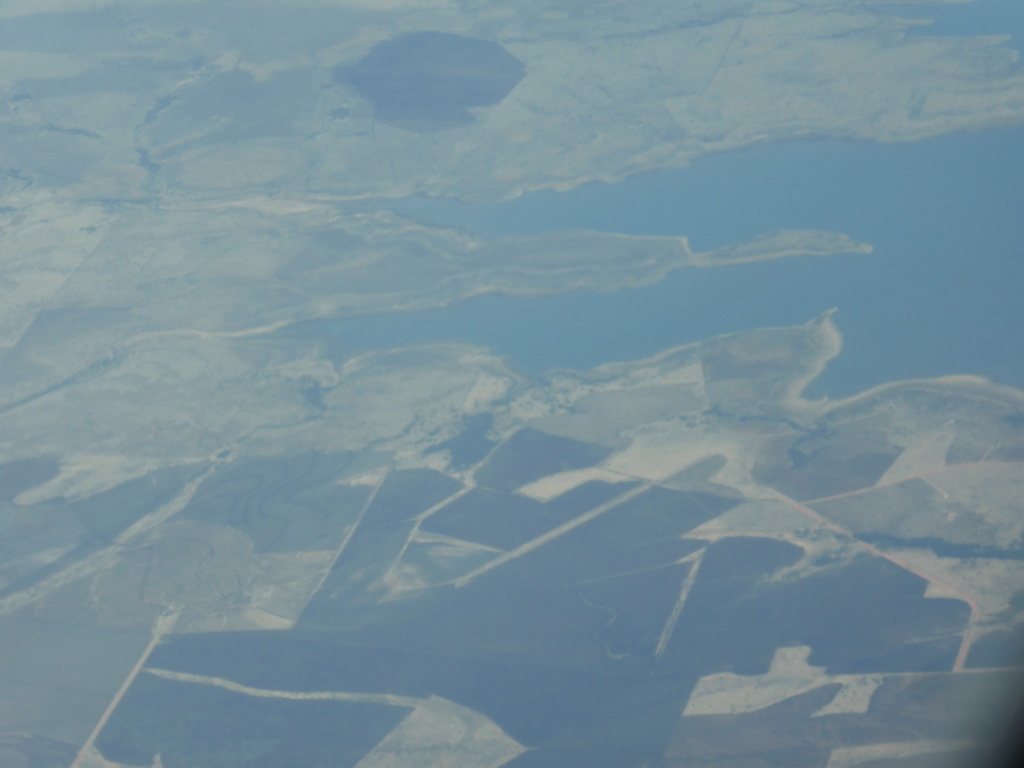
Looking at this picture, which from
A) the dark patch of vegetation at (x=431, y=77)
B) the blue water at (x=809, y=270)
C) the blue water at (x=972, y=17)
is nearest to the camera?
the blue water at (x=809, y=270)

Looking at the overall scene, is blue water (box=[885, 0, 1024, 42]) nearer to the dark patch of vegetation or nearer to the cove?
the cove

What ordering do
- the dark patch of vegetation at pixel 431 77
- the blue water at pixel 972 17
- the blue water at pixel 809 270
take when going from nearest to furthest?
the blue water at pixel 809 270, the blue water at pixel 972 17, the dark patch of vegetation at pixel 431 77

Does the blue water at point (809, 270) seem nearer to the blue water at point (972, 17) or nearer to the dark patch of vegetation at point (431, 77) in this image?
the dark patch of vegetation at point (431, 77)

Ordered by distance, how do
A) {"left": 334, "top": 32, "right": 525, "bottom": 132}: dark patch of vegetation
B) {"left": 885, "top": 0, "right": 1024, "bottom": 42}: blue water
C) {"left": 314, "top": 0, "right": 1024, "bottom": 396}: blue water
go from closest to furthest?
{"left": 314, "top": 0, "right": 1024, "bottom": 396}: blue water → {"left": 885, "top": 0, "right": 1024, "bottom": 42}: blue water → {"left": 334, "top": 32, "right": 525, "bottom": 132}: dark patch of vegetation

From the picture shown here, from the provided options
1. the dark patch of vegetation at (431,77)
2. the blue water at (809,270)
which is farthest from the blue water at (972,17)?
the dark patch of vegetation at (431,77)

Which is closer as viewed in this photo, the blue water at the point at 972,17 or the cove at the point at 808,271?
the cove at the point at 808,271

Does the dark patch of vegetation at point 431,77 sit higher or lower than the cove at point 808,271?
higher

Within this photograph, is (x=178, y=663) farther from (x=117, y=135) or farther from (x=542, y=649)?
(x=117, y=135)

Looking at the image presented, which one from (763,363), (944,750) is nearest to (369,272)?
(763,363)

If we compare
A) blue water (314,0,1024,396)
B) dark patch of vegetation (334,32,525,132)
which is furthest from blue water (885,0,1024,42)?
dark patch of vegetation (334,32,525,132)

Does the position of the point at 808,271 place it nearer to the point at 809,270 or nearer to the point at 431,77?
the point at 809,270
